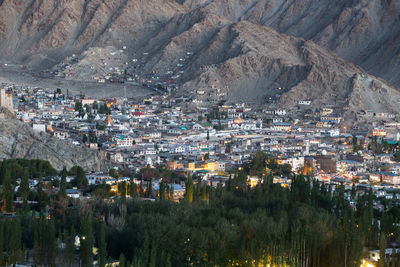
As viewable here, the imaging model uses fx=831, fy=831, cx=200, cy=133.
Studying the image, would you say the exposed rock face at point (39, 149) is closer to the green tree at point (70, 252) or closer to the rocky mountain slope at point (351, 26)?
the green tree at point (70, 252)

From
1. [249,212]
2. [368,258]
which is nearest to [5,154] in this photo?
[249,212]

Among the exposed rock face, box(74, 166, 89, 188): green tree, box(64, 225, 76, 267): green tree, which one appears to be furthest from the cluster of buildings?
box(64, 225, 76, 267): green tree

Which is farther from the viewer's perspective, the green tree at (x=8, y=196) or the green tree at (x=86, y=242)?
the green tree at (x=8, y=196)

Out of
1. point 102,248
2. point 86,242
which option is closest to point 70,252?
point 86,242

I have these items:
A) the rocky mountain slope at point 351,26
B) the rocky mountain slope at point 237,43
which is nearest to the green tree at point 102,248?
the rocky mountain slope at point 237,43

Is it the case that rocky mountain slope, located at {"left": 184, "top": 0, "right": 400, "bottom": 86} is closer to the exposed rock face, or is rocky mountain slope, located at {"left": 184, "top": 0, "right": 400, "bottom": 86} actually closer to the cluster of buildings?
the cluster of buildings
